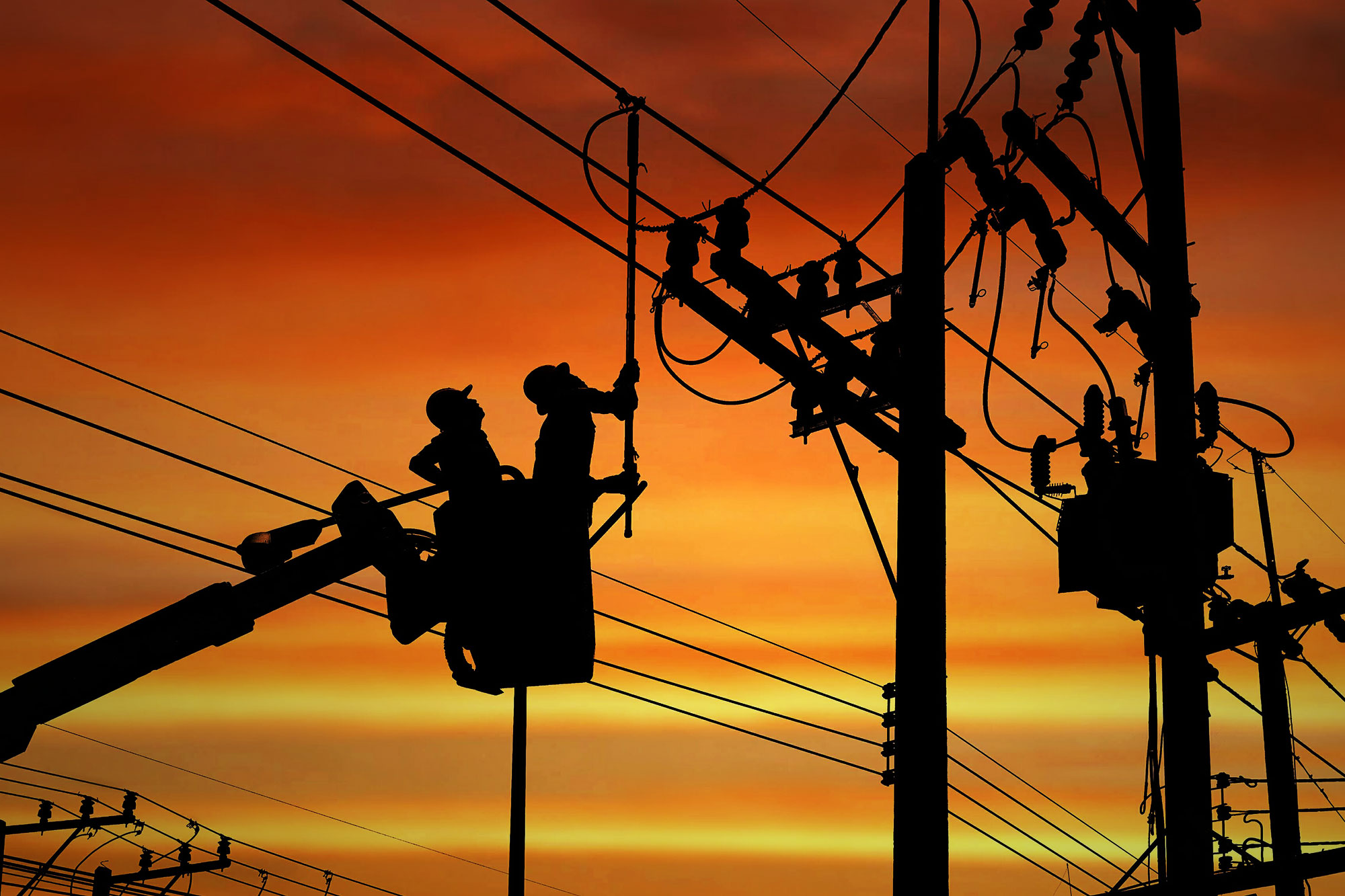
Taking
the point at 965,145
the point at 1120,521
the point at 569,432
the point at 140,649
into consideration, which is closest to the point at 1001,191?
the point at 965,145

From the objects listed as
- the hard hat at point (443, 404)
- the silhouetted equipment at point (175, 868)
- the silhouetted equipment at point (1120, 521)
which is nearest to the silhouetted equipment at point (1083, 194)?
the silhouetted equipment at point (1120, 521)

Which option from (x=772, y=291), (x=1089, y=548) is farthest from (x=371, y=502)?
(x=1089, y=548)

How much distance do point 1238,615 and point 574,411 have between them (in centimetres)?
1638

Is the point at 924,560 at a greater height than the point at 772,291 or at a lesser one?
lesser

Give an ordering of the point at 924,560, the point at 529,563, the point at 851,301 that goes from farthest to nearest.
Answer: the point at 851,301 < the point at 924,560 < the point at 529,563

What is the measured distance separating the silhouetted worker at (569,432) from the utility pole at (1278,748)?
16283 millimetres

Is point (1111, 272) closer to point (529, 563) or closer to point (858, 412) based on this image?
point (858, 412)

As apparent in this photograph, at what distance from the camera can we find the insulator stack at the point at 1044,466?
15.2 metres

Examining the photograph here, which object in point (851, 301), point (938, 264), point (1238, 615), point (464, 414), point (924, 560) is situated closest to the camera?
point (464, 414)

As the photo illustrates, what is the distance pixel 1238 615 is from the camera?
22.3 metres

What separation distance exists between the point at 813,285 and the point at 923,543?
125 inches

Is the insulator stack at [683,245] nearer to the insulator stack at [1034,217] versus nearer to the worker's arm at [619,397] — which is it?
the worker's arm at [619,397]

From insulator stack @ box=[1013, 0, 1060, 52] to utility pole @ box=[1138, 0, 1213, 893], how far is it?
1.14m

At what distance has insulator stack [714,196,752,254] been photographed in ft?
38.1
